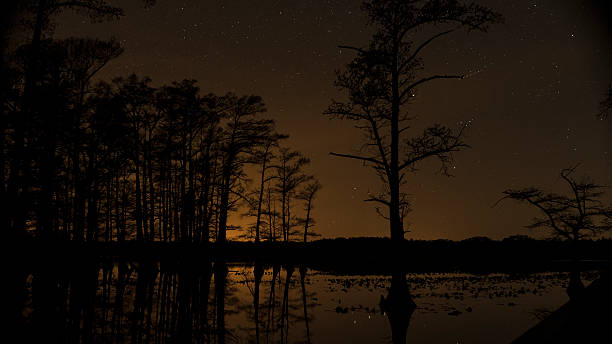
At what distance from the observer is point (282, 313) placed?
1345 centimetres

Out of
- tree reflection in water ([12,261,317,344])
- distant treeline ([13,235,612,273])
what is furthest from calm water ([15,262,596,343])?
distant treeline ([13,235,612,273])

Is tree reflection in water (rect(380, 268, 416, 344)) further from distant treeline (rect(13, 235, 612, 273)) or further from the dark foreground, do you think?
distant treeline (rect(13, 235, 612, 273))

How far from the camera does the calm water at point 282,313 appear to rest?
10.1 metres

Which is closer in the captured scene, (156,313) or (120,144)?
(156,313)

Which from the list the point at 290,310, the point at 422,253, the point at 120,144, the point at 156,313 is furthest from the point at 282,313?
the point at 422,253

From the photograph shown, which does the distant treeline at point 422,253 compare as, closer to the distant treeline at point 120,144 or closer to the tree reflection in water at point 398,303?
the distant treeline at point 120,144

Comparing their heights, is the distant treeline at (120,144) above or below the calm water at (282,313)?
above

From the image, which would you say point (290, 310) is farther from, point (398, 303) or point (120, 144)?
point (120, 144)

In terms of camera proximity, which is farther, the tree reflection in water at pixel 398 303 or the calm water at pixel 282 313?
the tree reflection in water at pixel 398 303

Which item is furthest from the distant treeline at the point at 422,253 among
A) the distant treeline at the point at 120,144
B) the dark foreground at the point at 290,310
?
the dark foreground at the point at 290,310

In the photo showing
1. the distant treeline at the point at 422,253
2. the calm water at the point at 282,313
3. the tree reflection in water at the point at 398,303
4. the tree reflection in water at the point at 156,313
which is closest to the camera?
the tree reflection in water at the point at 156,313

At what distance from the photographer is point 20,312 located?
11539mm

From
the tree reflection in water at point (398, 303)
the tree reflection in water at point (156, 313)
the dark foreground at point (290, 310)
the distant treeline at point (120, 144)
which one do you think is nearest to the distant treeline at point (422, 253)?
the distant treeline at point (120, 144)

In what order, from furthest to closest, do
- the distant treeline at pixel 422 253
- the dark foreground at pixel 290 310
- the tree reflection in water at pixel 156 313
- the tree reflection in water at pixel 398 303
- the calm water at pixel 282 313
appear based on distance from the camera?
→ the distant treeline at pixel 422 253 < the tree reflection in water at pixel 398 303 < the calm water at pixel 282 313 < the tree reflection in water at pixel 156 313 < the dark foreground at pixel 290 310
